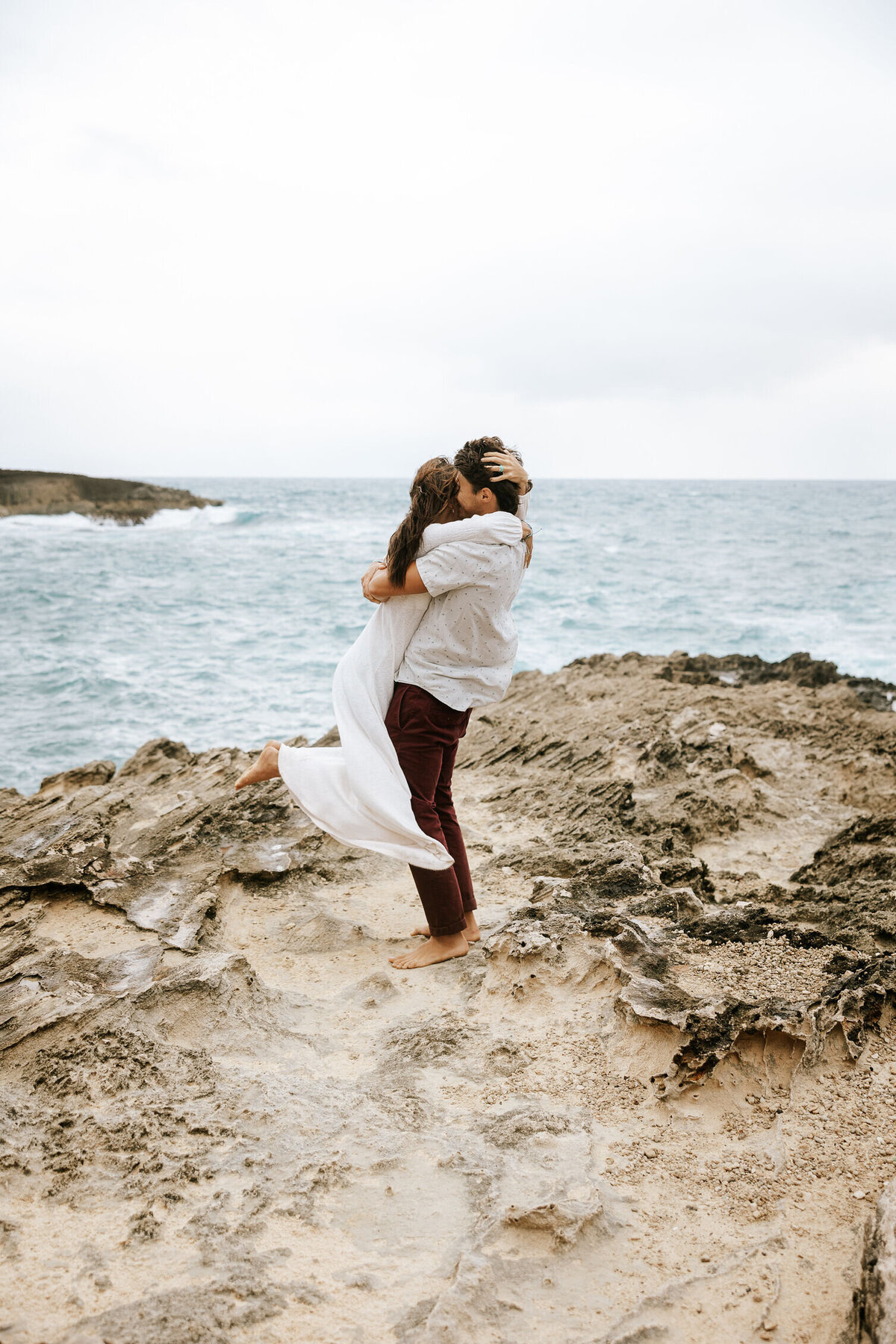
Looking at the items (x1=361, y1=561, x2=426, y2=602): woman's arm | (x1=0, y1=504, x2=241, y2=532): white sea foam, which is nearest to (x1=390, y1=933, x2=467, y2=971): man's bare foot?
(x1=361, y1=561, x2=426, y2=602): woman's arm

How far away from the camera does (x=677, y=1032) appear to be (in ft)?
8.21

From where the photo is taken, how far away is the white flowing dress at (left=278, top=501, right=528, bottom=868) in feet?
9.96

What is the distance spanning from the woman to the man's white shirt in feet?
0.12

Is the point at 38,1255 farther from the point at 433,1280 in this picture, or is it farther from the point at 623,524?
the point at 623,524

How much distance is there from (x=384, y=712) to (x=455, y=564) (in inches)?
23.7

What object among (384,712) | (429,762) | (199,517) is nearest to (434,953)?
(429,762)

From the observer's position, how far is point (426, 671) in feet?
10.1

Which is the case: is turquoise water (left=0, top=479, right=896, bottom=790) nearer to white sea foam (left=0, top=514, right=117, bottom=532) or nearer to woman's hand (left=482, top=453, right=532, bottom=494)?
white sea foam (left=0, top=514, right=117, bottom=532)

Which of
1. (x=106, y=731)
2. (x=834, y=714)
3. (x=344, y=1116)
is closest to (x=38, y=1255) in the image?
(x=344, y=1116)

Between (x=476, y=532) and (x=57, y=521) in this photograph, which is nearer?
(x=476, y=532)

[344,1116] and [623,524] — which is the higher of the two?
[623,524]

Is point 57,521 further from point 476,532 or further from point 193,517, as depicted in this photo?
point 476,532

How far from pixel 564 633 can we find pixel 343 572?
30.8ft

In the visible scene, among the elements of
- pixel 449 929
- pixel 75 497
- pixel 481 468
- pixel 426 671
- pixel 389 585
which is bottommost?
pixel 449 929
